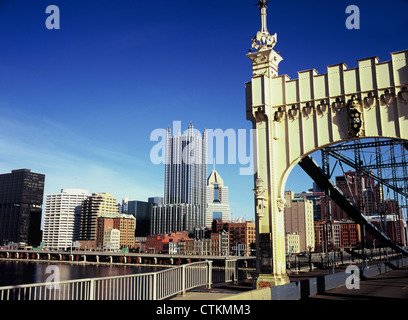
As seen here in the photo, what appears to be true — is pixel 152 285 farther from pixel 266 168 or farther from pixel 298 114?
pixel 298 114

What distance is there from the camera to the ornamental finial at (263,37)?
20016 millimetres

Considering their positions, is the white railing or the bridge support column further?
the bridge support column

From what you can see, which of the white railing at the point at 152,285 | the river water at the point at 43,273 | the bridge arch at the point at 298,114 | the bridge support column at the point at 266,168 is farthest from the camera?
the river water at the point at 43,273

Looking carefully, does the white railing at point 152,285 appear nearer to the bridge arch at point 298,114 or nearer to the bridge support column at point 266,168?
the bridge support column at point 266,168

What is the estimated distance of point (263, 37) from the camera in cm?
2014

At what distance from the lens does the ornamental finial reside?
65.7ft

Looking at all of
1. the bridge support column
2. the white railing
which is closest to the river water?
the bridge support column

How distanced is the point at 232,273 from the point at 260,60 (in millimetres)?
11518

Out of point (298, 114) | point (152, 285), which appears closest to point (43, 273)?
point (298, 114)

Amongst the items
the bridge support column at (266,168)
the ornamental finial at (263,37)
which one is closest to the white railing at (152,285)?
the bridge support column at (266,168)

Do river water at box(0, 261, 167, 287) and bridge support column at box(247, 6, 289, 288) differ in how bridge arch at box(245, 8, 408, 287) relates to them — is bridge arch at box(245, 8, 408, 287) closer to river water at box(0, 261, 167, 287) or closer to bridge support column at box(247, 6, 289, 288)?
bridge support column at box(247, 6, 289, 288)

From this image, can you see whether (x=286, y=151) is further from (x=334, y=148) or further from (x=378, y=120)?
(x=334, y=148)

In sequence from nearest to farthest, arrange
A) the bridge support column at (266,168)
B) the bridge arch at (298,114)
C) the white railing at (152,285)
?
the white railing at (152,285)
the bridge arch at (298,114)
the bridge support column at (266,168)
